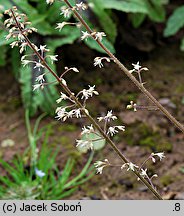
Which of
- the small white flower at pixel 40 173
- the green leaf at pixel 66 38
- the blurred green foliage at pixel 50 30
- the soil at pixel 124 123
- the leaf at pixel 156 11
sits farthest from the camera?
the leaf at pixel 156 11

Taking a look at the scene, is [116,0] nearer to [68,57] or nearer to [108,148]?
[68,57]

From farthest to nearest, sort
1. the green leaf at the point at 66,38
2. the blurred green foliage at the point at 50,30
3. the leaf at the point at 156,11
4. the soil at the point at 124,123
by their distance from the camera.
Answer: the leaf at the point at 156,11 < the green leaf at the point at 66,38 < the blurred green foliage at the point at 50,30 < the soil at the point at 124,123

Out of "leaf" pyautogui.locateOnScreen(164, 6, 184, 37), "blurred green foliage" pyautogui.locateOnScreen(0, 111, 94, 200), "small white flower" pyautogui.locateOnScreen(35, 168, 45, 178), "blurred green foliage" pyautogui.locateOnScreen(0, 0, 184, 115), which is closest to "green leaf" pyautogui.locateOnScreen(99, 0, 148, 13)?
"blurred green foliage" pyautogui.locateOnScreen(0, 0, 184, 115)

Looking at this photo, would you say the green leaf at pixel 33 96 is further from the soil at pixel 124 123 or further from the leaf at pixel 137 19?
the leaf at pixel 137 19

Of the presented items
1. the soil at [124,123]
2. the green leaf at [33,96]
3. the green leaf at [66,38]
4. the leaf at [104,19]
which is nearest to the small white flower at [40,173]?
the soil at [124,123]

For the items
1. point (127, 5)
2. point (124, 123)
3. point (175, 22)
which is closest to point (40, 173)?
point (124, 123)

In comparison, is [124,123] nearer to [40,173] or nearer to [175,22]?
[40,173]

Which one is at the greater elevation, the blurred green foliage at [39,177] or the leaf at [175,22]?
the leaf at [175,22]

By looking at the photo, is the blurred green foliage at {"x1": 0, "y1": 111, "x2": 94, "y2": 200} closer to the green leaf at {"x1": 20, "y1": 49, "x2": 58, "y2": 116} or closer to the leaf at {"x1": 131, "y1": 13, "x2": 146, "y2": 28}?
the green leaf at {"x1": 20, "y1": 49, "x2": 58, "y2": 116}
